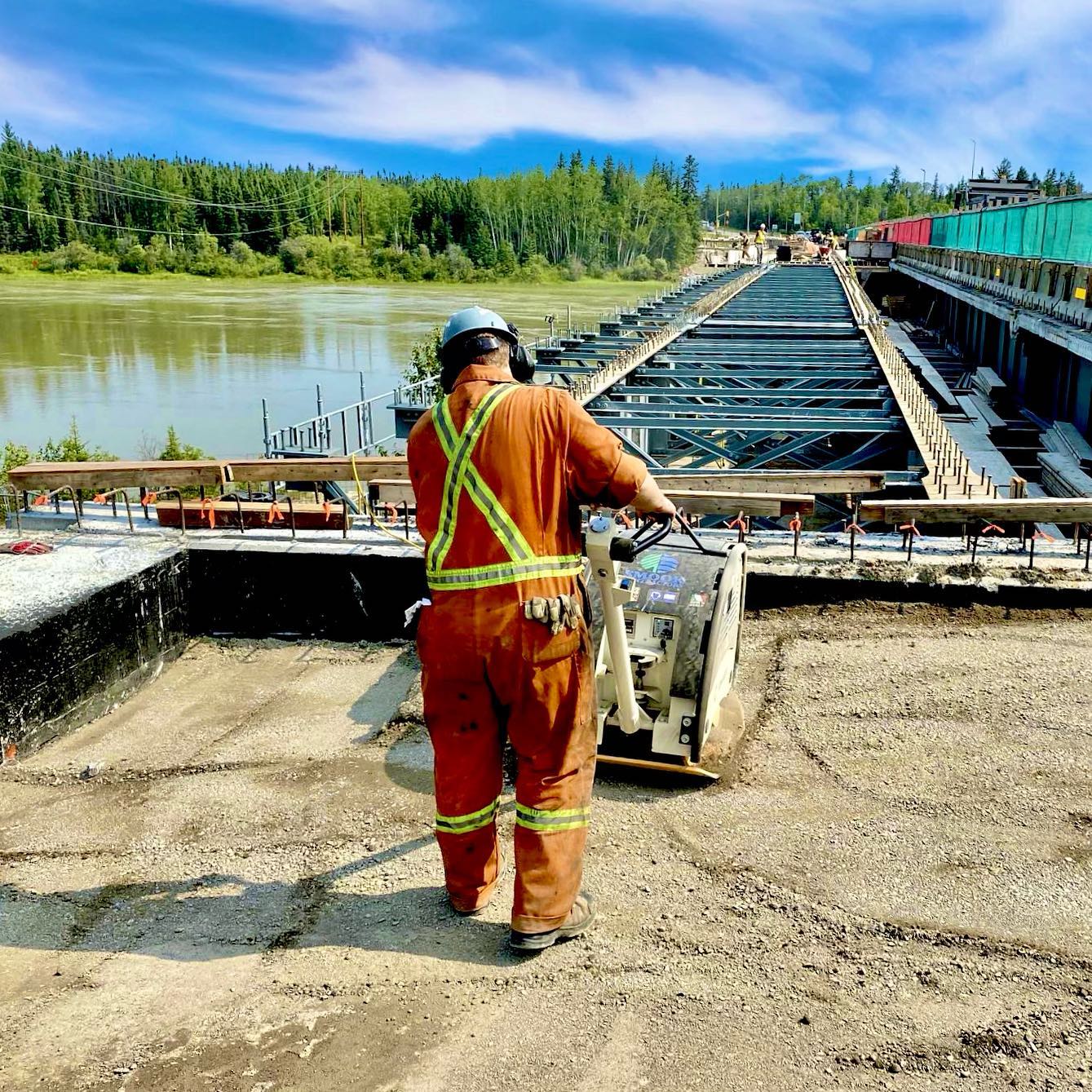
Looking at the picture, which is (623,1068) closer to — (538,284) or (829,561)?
(829,561)

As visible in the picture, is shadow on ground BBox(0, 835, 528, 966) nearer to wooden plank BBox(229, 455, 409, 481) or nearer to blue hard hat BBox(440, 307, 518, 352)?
blue hard hat BBox(440, 307, 518, 352)

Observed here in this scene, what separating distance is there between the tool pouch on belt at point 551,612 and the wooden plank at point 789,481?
3.54 meters

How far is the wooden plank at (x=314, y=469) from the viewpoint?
6859 mm

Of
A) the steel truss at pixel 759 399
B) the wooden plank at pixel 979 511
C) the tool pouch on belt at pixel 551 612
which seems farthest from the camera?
the steel truss at pixel 759 399

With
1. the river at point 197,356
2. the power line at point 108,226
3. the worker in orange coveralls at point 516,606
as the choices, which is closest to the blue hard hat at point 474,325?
the worker in orange coveralls at point 516,606

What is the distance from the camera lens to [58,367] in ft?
149

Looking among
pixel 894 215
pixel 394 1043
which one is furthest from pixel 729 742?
pixel 894 215

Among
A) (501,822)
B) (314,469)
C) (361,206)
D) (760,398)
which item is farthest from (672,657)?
(361,206)

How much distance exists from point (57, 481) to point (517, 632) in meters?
4.84

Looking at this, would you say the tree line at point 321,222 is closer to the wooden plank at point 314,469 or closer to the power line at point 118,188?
the power line at point 118,188

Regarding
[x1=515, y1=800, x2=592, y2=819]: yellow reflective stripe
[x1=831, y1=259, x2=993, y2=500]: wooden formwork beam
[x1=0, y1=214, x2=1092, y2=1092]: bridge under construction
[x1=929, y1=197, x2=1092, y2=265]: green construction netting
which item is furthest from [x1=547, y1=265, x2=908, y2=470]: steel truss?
[x1=515, y1=800, x2=592, y2=819]: yellow reflective stripe

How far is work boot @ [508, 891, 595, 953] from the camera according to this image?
3.35 metres

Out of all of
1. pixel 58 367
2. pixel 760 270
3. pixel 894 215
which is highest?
pixel 894 215

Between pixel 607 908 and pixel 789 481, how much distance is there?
3.92 m
